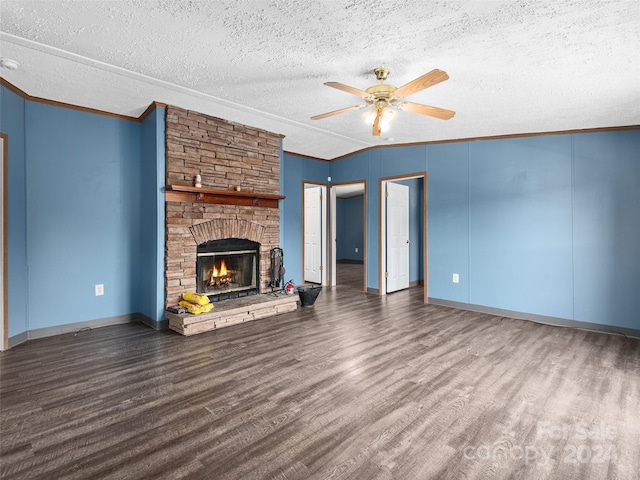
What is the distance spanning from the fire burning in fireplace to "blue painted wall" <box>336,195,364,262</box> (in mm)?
7361

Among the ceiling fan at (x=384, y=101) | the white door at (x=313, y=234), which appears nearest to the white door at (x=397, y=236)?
the white door at (x=313, y=234)

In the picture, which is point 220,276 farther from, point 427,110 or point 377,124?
point 427,110

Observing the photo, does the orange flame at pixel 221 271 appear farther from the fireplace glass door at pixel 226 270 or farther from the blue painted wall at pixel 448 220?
the blue painted wall at pixel 448 220

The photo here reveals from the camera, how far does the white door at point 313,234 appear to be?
685 centimetres

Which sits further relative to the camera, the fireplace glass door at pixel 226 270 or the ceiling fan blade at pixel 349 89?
the fireplace glass door at pixel 226 270

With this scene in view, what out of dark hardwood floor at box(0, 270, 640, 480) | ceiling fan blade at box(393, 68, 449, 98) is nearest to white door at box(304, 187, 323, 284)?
dark hardwood floor at box(0, 270, 640, 480)

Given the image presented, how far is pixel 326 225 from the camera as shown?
6789 millimetres

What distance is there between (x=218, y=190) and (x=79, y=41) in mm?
1940

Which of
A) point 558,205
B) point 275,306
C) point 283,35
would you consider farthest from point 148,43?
point 558,205

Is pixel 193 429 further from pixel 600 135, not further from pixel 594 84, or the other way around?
pixel 600 135

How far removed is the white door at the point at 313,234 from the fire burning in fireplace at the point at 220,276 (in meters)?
2.55

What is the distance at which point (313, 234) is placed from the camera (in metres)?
6.98

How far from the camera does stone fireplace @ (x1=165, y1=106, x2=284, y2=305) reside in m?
3.94

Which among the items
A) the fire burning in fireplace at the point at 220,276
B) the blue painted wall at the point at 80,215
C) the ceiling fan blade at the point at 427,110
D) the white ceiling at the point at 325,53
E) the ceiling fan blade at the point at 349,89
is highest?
the white ceiling at the point at 325,53
